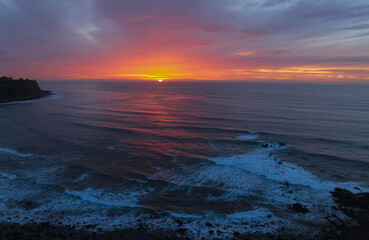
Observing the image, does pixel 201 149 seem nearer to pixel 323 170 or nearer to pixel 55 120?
pixel 323 170

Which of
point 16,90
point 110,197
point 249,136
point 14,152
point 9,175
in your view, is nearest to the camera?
point 110,197

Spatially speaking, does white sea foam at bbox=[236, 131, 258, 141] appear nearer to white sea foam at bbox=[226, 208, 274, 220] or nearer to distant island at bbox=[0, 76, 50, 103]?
white sea foam at bbox=[226, 208, 274, 220]

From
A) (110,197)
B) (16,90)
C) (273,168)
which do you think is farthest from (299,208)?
(16,90)

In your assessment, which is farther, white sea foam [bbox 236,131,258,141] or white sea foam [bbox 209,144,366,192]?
white sea foam [bbox 236,131,258,141]

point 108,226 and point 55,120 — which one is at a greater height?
point 55,120

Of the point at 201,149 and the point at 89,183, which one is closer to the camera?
the point at 89,183

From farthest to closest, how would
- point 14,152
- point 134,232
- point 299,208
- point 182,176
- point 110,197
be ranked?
point 14,152 < point 182,176 < point 110,197 < point 299,208 < point 134,232

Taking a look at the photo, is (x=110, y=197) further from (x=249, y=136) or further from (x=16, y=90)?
(x=16, y=90)

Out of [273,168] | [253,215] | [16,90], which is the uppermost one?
[16,90]

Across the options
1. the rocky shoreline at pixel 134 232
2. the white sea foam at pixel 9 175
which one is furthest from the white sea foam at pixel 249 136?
the white sea foam at pixel 9 175

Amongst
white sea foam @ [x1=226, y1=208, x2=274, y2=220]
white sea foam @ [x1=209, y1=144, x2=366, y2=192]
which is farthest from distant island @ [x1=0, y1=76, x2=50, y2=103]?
white sea foam @ [x1=226, y1=208, x2=274, y2=220]

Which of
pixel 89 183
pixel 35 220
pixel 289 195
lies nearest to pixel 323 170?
pixel 289 195
